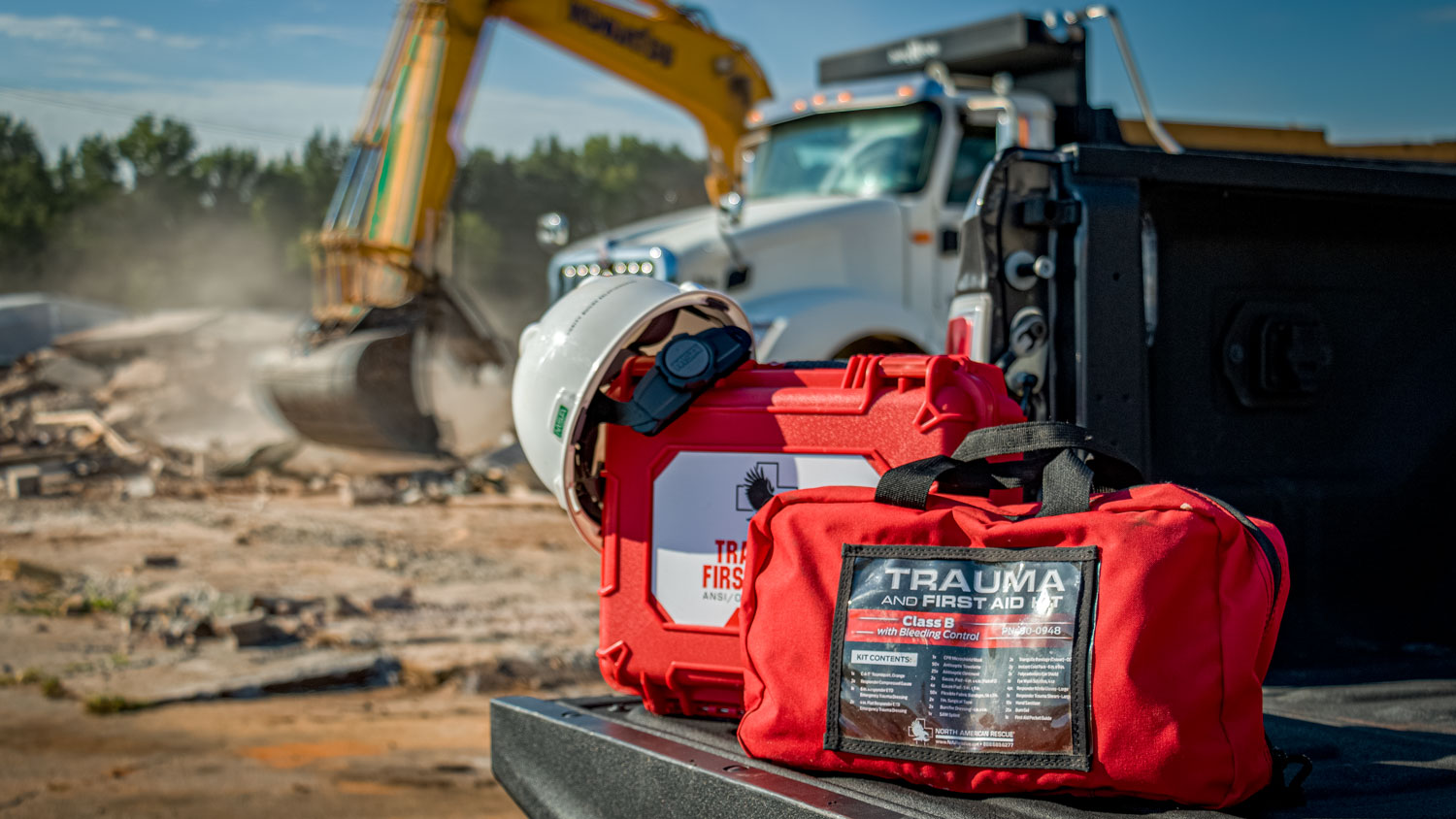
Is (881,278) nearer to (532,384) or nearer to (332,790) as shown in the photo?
(332,790)

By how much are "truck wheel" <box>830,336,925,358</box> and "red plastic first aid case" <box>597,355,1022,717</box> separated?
3232mm

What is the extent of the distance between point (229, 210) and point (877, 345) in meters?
26.5

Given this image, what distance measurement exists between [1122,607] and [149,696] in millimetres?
4259

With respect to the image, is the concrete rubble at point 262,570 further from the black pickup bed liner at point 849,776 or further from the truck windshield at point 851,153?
the black pickup bed liner at point 849,776

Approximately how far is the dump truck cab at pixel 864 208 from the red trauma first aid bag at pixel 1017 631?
3318mm

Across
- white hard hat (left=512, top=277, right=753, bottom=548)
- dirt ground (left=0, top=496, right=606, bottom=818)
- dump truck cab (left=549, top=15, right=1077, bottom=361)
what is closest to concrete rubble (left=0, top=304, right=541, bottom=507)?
dirt ground (left=0, top=496, right=606, bottom=818)

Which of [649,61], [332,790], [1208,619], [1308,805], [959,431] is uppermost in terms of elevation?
[649,61]

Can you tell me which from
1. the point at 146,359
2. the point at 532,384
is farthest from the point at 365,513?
the point at 146,359

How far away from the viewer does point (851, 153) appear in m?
6.59

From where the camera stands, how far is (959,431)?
6.80 feet

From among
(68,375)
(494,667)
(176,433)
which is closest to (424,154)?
(494,667)

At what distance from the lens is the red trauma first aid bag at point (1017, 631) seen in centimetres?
162

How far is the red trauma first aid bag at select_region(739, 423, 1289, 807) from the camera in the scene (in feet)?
5.33

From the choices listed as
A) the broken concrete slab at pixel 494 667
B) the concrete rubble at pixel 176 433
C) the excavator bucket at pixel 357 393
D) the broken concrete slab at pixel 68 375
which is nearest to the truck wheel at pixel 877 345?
the broken concrete slab at pixel 494 667
